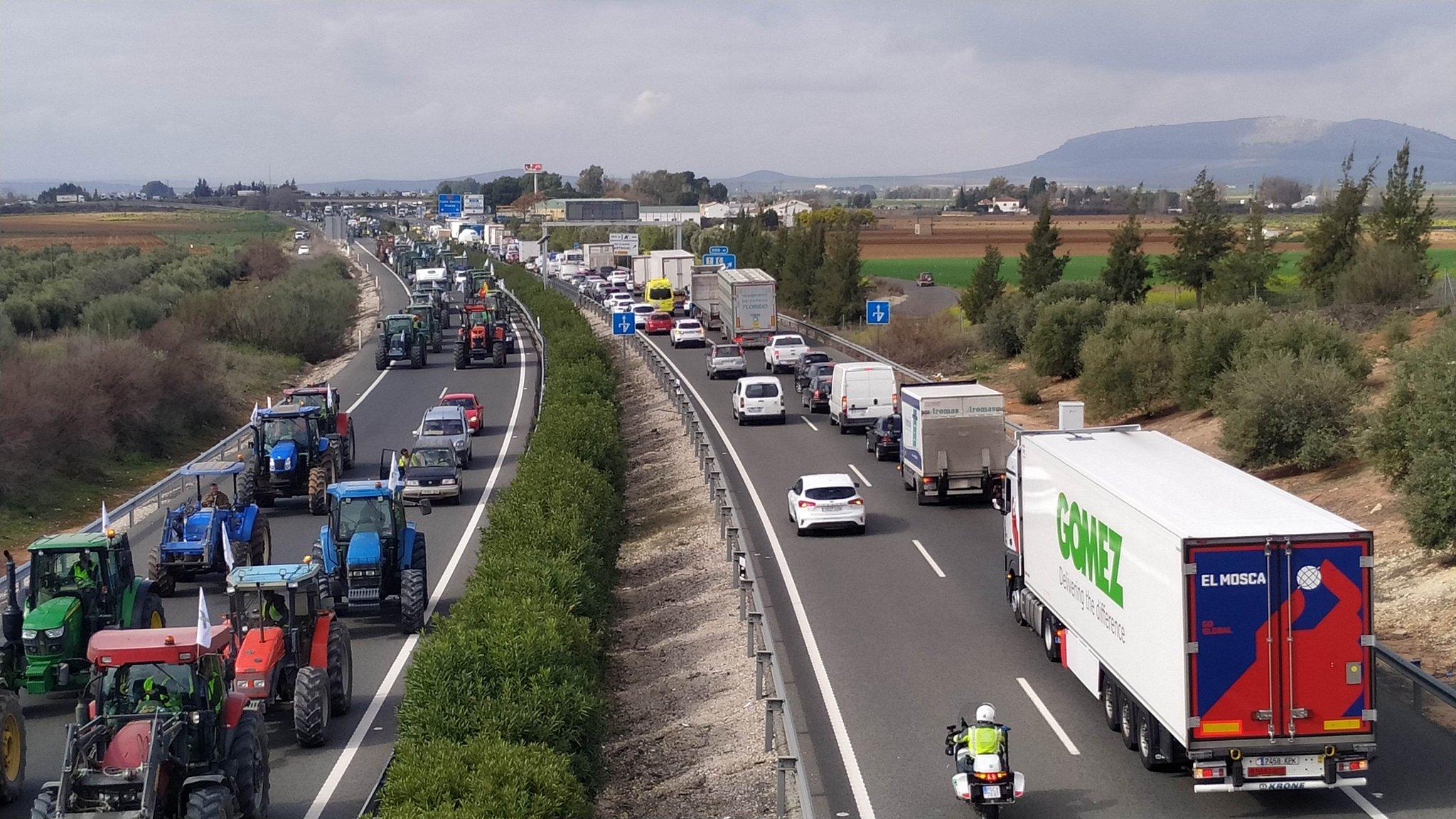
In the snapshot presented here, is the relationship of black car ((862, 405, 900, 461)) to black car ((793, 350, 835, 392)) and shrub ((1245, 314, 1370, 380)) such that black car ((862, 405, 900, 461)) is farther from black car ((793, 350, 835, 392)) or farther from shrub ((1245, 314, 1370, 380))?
shrub ((1245, 314, 1370, 380))

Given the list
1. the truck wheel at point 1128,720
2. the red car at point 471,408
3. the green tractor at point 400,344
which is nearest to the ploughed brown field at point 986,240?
the green tractor at point 400,344

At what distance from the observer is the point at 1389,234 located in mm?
58281

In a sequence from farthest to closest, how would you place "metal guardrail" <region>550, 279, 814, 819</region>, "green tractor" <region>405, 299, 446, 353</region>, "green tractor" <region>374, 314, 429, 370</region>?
"green tractor" <region>405, 299, 446, 353</region>, "green tractor" <region>374, 314, 429, 370</region>, "metal guardrail" <region>550, 279, 814, 819</region>

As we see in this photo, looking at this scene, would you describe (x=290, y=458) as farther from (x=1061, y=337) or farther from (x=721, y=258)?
(x=721, y=258)

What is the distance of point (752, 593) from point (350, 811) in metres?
6.71

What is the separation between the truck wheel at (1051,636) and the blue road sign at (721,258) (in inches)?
3033

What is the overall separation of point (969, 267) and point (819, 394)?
83502mm

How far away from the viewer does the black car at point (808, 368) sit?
4838 centimetres

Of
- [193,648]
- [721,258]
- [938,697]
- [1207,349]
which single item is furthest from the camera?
[721,258]

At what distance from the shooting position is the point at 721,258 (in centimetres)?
9875

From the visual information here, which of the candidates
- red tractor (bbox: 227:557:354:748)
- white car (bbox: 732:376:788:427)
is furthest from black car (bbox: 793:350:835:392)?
red tractor (bbox: 227:557:354:748)

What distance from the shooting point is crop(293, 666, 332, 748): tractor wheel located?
16.6 m

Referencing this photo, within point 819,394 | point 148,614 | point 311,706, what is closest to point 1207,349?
point 819,394

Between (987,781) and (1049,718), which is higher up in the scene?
(987,781)
